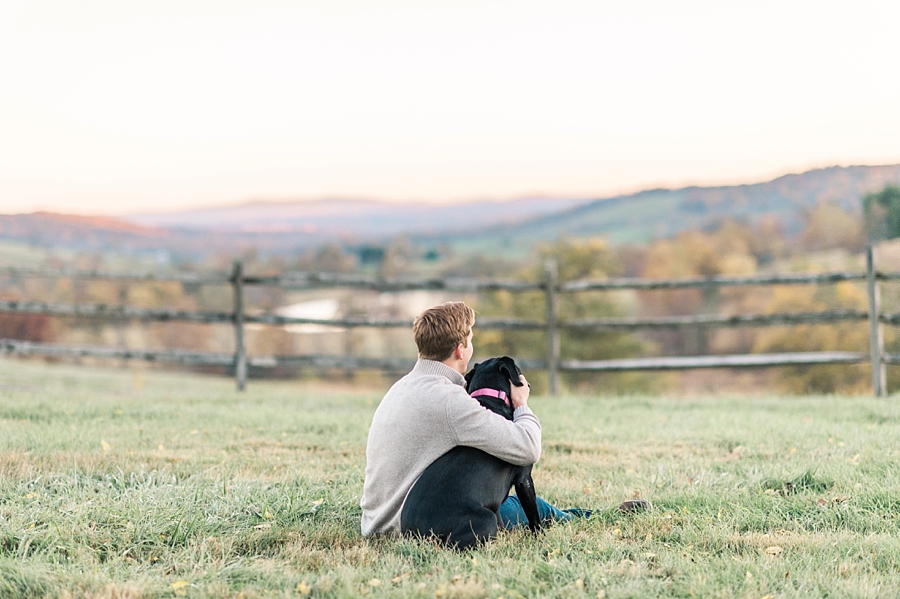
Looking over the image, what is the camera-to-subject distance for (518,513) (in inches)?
145

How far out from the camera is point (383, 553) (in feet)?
10.9

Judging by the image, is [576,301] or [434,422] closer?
[434,422]

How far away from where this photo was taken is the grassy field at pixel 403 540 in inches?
116

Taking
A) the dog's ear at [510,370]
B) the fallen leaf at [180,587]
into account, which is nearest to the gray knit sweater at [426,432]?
the dog's ear at [510,370]

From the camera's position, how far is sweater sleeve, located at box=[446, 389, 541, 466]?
10.5ft

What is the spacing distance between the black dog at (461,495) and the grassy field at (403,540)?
0.08 m

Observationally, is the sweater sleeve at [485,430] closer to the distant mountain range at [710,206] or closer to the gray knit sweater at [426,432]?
the gray knit sweater at [426,432]

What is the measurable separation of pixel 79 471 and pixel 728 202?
155 feet

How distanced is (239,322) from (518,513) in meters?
7.00

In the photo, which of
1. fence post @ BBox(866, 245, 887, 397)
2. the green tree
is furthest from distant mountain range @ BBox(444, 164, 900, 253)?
fence post @ BBox(866, 245, 887, 397)

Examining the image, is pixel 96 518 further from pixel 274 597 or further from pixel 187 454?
pixel 187 454

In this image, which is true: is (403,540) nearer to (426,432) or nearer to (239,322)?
(426,432)

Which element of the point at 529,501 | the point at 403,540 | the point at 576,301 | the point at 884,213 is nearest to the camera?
the point at 403,540

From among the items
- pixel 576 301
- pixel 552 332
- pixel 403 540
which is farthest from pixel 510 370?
pixel 576 301
